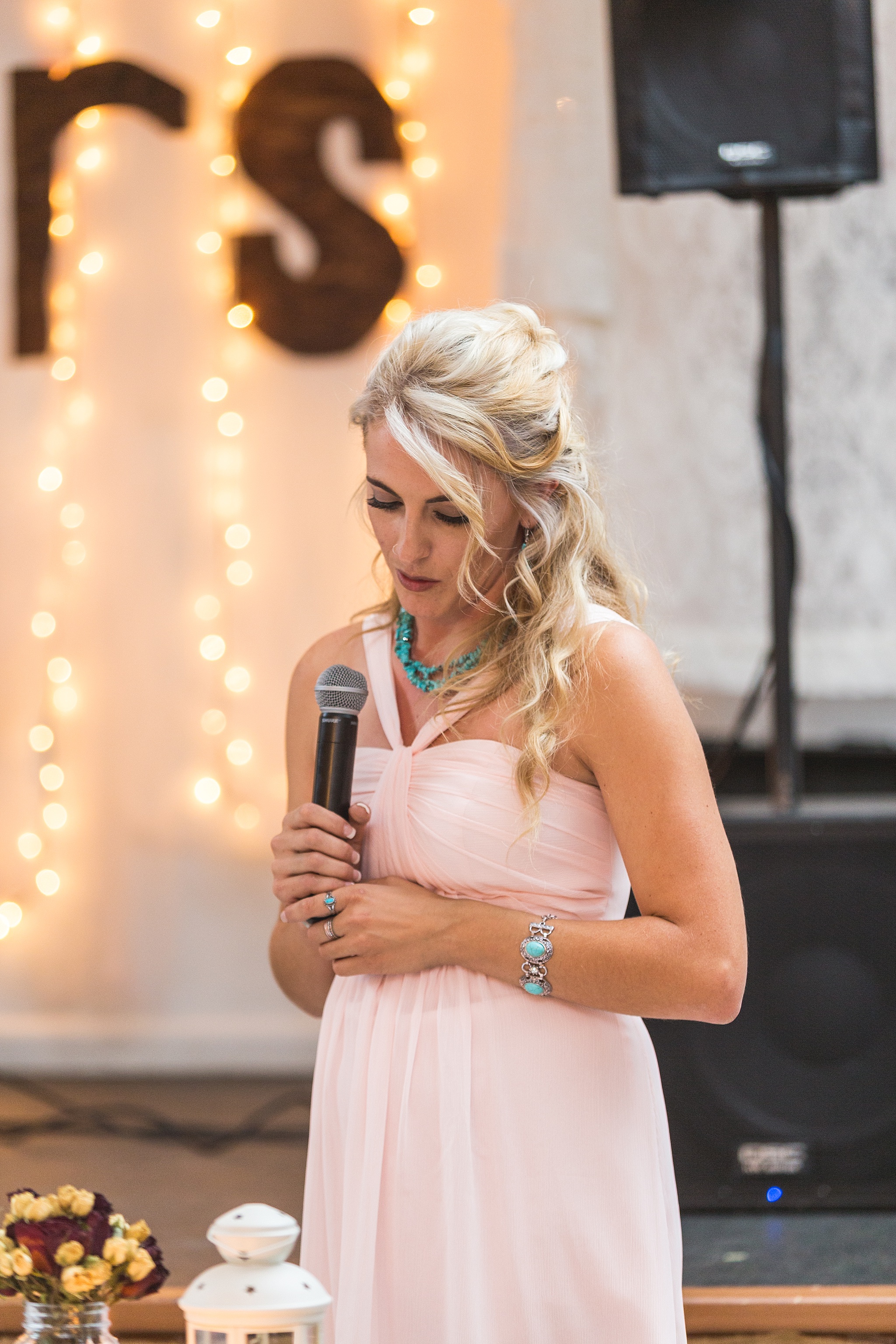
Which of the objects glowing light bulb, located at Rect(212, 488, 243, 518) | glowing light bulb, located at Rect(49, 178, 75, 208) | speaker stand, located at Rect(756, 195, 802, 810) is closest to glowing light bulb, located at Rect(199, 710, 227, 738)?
glowing light bulb, located at Rect(212, 488, 243, 518)

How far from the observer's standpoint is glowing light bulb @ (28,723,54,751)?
11.2ft

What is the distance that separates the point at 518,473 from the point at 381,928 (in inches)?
18.1

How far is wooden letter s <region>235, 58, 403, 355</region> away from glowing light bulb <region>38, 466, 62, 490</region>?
652mm

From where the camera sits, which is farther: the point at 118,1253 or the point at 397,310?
the point at 397,310

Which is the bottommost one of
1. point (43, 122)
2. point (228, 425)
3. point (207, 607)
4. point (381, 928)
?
point (381, 928)

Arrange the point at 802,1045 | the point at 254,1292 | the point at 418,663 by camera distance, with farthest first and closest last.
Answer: the point at 802,1045 → the point at 418,663 → the point at 254,1292

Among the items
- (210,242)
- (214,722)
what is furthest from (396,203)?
(214,722)

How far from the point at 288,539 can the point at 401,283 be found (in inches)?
27.9

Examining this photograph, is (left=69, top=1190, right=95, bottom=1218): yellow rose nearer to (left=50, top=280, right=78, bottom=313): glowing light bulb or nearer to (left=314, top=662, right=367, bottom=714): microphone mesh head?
(left=314, top=662, right=367, bottom=714): microphone mesh head

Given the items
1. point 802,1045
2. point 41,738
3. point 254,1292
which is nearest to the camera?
point 254,1292

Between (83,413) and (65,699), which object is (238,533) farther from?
(65,699)

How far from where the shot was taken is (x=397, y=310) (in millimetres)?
3357

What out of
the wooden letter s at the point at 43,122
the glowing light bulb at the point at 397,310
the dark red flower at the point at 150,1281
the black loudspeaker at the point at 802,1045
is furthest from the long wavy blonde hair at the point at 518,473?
the wooden letter s at the point at 43,122

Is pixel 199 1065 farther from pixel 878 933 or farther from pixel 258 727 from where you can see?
pixel 878 933
